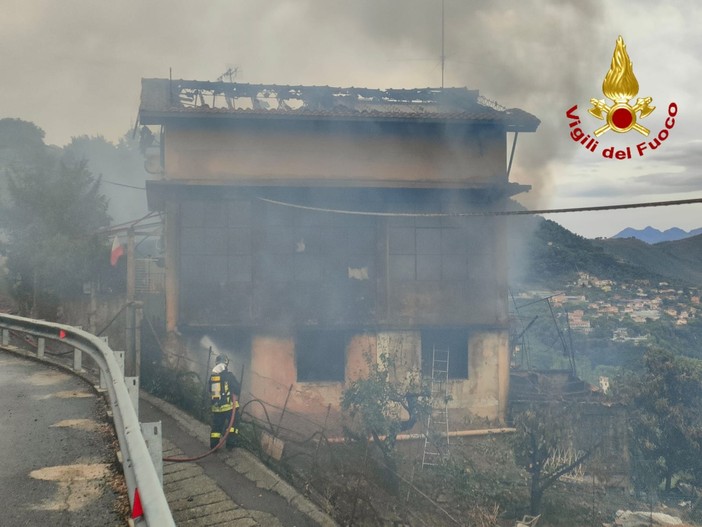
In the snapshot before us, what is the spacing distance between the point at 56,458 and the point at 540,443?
36.7ft

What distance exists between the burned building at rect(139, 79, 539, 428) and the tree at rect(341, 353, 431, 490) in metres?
0.42

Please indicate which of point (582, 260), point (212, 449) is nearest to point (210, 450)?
point (212, 449)

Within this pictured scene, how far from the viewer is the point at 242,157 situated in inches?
A: 580

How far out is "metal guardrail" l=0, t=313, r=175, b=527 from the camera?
2480mm

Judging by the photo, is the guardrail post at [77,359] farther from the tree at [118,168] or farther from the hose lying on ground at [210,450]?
the tree at [118,168]

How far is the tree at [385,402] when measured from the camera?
11953 mm

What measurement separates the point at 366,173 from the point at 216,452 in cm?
890

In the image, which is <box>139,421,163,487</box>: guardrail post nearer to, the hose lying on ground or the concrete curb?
the concrete curb

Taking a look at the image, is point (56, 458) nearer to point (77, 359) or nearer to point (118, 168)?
point (77, 359)

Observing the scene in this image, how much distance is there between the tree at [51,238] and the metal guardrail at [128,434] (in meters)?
9.17

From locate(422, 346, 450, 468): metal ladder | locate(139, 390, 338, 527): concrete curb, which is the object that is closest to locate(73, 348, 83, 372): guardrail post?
locate(139, 390, 338, 527): concrete curb

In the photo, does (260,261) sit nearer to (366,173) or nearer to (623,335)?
(366,173)

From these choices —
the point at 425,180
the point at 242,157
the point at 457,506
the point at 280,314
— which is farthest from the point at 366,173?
the point at 457,506

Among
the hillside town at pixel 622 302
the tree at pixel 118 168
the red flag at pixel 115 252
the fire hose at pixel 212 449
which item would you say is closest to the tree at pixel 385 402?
the fire hose at pixel 212 449
